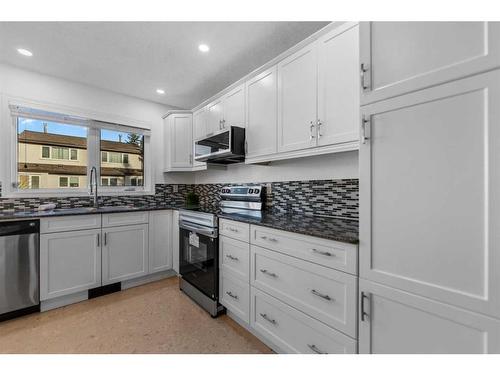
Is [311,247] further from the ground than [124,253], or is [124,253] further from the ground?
[311,247]

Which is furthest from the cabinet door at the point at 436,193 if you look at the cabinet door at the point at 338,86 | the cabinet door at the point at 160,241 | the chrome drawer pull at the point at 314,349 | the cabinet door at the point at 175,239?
the cabinet door at the point at 160,241

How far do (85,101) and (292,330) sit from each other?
3.38 metres

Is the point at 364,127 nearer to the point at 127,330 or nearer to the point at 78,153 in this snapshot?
the point at 127,330

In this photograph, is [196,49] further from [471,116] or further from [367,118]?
[471,116]

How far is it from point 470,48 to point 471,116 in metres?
0.25

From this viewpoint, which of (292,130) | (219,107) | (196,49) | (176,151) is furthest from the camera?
(176,151)

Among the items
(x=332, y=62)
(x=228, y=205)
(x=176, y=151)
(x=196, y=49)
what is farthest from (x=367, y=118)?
(x=176, y=151)

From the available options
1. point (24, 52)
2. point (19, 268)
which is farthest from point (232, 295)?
point (24, 52)

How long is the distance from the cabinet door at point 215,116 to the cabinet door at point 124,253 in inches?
57.5

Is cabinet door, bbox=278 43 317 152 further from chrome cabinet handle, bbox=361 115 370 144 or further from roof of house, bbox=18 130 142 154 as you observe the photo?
roof of house, bbox=18 130 142 154

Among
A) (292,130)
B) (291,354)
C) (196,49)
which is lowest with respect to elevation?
(291,354)

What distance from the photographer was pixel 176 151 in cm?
328

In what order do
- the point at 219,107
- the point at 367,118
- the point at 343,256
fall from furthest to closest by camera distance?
the point at 219,107 → the point at 343,256 → the point at 367,118

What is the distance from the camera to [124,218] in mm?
2643
